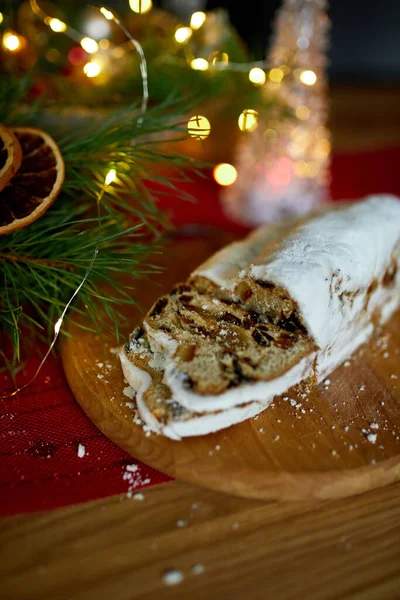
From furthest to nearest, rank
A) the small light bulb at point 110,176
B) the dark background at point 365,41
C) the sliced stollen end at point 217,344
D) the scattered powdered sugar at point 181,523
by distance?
the dark background at point 365,41 < the small light bulb at point 110,176 < the sliced stollen end at point 217,344 < the scattered powdered sugar at point 181,523

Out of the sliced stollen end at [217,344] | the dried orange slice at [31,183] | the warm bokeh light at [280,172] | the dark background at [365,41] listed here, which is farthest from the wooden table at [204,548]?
the dark background at [365,41]

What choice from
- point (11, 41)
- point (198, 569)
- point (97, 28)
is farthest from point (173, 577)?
point (97, 28)

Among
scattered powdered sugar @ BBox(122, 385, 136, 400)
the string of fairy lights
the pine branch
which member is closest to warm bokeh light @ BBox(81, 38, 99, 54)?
the string of fairy lights

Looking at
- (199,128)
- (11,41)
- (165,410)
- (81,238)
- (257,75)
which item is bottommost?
(165,410)

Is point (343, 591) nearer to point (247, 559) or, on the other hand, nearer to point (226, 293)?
point (247, 559)

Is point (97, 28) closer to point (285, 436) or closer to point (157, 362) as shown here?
point (157, 362)

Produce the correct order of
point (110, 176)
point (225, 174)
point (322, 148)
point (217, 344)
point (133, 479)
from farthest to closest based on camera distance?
point (225, 174) → point (322, 148) → point (110, 176) → point (217, 344) → point (133, 479)

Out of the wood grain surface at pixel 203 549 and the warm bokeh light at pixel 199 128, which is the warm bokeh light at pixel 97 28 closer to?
the warm bokeh light at pixel 199 128

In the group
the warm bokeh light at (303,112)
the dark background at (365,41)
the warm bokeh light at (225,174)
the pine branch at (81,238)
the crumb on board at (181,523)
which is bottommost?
the crumb on board at (181,523)
